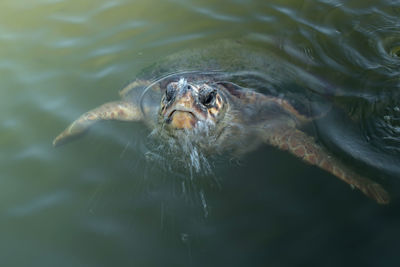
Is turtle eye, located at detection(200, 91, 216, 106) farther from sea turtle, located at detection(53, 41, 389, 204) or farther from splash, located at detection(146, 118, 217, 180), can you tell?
splash, located at detection(146, 118, 217, 180)

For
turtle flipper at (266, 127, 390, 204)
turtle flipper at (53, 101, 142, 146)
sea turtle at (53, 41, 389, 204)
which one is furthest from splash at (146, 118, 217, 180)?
turtle flipper at (266, 127, 390, 204)

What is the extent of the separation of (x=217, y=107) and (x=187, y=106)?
654mm

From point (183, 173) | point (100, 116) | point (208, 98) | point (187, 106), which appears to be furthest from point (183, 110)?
point (100, 116)

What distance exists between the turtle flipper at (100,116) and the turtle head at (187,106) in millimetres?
613

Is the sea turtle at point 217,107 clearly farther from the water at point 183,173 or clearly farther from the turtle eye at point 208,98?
the water at point 183,173

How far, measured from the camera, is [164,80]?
4422 millimetres

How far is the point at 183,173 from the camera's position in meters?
3.44

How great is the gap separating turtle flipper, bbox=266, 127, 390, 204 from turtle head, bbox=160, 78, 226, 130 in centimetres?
83

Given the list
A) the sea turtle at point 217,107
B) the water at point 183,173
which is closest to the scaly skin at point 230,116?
the sea turtle at point 217,107

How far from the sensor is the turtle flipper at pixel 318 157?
2906mm

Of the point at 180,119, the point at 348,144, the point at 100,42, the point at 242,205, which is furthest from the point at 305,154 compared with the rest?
the point at 100,42

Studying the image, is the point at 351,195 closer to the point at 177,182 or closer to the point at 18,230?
the point at 177,182

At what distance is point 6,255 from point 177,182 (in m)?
1.66

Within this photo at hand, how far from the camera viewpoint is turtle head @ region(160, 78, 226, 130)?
135 inches
